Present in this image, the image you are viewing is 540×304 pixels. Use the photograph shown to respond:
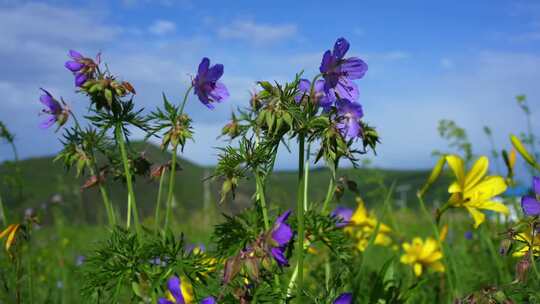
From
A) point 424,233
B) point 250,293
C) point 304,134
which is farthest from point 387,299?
point 424,233

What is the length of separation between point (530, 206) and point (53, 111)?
5.01 feet

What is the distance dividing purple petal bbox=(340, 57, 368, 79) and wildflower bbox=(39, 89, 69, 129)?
0.97 meters

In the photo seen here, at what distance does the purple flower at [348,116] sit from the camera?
1.73 metres

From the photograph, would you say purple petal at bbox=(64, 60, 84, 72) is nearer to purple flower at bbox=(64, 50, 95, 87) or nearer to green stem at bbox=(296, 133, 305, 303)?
purple flower at bbox=(64, 50, 95, 87)

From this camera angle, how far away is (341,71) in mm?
1766

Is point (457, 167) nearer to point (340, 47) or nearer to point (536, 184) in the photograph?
point (536, 184)

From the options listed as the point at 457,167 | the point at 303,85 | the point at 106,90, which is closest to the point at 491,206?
the point at 457,167

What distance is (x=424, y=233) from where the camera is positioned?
7.71 metres

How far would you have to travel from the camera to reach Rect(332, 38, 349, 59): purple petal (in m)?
1.71

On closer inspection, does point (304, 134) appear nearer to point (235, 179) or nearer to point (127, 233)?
point (235, 179)

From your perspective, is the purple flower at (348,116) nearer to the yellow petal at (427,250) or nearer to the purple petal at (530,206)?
the purple petal at (530,206)

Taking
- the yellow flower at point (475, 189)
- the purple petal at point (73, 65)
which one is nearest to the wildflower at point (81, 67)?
the purple petal at point (73, 65)

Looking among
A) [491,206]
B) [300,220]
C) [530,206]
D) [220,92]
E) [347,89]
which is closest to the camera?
[300,220]

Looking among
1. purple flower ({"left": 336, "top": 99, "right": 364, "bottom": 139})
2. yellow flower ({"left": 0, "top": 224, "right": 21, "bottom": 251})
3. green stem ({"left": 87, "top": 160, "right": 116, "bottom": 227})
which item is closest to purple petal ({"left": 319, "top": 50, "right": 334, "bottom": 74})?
purple flower ({"left": 336, "top": 99, "right": 364, "bottom": 139})
